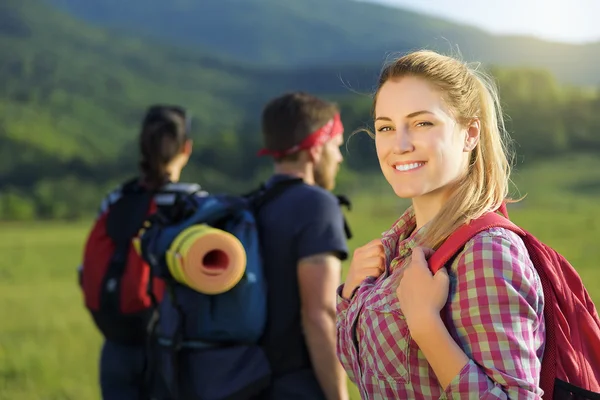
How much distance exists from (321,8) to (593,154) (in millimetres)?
93381

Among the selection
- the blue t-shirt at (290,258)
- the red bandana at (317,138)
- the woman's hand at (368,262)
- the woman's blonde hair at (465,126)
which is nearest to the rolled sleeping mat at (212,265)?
the blue t-shirt at (290,258)

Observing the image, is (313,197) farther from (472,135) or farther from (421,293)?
(421,293)

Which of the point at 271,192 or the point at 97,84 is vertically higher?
the point at 97,84

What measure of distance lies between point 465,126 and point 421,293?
42 centimetres

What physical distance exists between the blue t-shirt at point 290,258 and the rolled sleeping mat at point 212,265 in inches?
7.4

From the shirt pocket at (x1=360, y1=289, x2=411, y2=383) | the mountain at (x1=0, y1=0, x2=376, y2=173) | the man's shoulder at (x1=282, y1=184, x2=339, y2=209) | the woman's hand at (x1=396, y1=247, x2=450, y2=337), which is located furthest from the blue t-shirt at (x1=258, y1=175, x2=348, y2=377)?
the mountain at (x1=0, y1=0, x2=376, y2=173)

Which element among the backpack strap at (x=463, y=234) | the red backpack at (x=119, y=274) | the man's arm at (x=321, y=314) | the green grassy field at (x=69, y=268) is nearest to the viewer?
the backpack strap at (x=463, y=234)

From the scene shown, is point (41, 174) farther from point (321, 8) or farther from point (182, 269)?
point (321, 8)

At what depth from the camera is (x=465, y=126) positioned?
187 centimetres

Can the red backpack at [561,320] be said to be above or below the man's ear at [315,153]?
below

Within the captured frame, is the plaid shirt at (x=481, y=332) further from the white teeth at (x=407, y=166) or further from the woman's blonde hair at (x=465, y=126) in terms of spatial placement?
the white teeth at (x=407, y=166)

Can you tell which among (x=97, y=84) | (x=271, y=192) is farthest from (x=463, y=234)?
(x=97, y=84)

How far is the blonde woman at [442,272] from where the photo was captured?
62.5 inches

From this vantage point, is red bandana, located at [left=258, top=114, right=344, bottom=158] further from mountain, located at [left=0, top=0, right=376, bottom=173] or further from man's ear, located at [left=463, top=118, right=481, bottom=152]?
mountain, located at [left=0, top=0, right=376, bottom=173]
